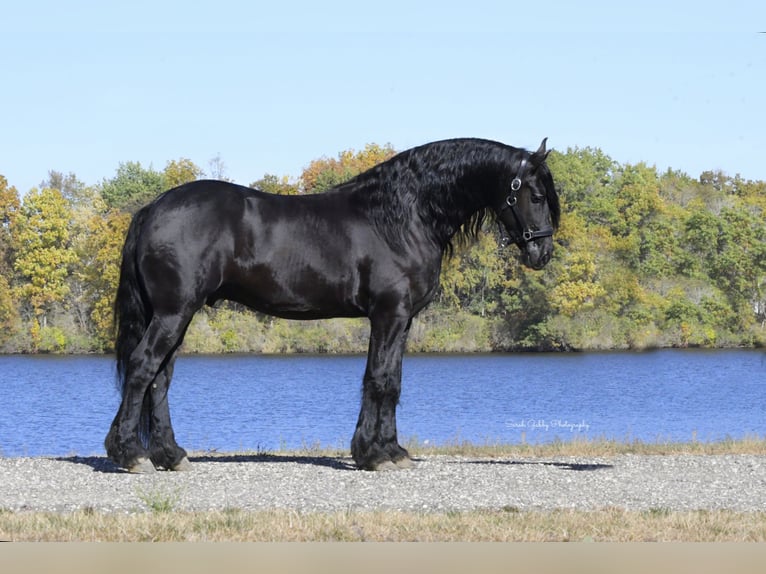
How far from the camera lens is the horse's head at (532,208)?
11477mm

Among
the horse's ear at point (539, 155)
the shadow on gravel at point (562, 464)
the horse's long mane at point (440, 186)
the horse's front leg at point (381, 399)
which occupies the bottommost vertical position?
the shadow on gravel at point (562, 464)

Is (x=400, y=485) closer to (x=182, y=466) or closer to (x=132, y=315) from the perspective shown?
(x=182, y=466)

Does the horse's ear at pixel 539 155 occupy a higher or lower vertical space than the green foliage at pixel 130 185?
lower

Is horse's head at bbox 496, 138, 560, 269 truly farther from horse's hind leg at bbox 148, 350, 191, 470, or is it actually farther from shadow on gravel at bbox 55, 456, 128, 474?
shadow on gravel at bbox 55, 456, 128, 474

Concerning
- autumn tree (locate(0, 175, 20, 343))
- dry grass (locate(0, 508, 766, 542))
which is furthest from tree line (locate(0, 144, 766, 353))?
dry grass (locate(0, 508, 766, 542))

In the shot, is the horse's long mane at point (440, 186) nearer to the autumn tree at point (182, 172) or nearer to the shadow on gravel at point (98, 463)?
the shadow on gravel at point (98, 463)

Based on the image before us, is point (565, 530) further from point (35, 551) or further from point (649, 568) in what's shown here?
point (35, 551)

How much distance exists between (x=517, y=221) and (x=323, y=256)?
78.2 inches

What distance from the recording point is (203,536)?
7.61m

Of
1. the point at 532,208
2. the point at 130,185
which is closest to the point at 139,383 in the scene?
the point at 532,208

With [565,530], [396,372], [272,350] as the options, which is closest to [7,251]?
[272,350]

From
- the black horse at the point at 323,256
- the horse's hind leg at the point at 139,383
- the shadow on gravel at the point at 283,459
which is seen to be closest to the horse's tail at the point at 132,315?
the black horse at the point at 323,256

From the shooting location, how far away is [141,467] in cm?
1123

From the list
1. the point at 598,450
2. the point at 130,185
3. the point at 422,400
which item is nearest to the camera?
the point at 598,450
